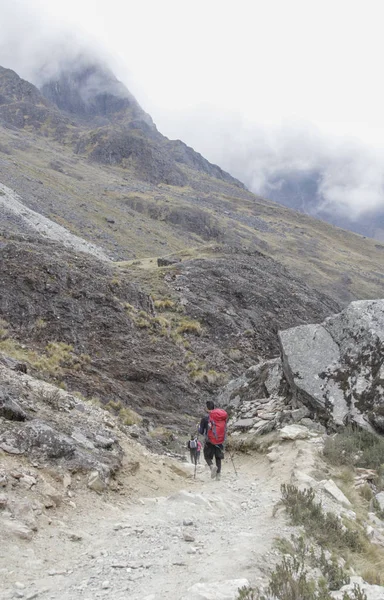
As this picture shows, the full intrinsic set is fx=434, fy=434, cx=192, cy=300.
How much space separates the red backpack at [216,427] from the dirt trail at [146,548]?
1.91 meters

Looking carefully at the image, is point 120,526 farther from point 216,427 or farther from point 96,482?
point 216,427

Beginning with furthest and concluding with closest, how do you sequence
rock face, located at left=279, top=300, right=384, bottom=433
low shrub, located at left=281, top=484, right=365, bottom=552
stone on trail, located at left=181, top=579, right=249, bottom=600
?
1. rock face, located at left=279, top=300, right=384, bottom=433
2. low shrub, located at left=281, top=484, right=365, bottom=552
3. stone on trail, located at left=181, top=579, right=249, bottom=600

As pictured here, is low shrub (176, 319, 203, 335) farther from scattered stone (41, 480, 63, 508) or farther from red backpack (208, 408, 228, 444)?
scattered stone (41, 480, 63, 508)

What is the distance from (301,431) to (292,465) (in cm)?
250

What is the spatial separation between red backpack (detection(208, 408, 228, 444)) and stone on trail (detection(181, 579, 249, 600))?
19.5ft

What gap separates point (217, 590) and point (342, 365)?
11.4m

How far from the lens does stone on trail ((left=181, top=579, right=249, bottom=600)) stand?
187 inches

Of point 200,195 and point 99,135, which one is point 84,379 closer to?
point 200,195

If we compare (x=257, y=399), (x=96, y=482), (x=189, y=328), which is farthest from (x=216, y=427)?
(x=189, y=328)

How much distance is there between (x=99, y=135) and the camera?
16625 cm

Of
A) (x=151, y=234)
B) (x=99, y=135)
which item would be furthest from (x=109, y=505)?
(x=99, y=135)

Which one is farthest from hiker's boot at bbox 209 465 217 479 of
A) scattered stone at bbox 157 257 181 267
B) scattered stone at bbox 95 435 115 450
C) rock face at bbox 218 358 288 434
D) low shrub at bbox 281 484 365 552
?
scattered stone at bbox 157 257 181 267

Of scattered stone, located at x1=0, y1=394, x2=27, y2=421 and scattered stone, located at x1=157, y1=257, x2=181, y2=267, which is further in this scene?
scattered stone, located at x1=157, y1=257, x2=181, y2=267

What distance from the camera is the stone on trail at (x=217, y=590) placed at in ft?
15.5
